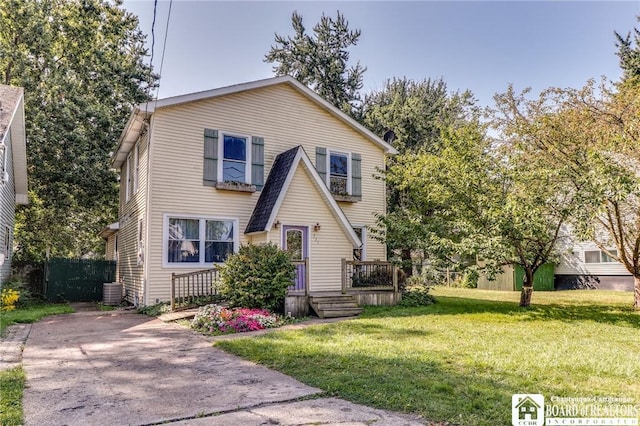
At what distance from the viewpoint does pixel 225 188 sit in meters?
13.9

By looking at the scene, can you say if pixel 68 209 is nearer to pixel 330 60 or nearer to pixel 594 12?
pixel 330 60

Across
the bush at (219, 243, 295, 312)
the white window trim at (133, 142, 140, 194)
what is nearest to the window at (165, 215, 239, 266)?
the bush at (219, 243, 295, 312)

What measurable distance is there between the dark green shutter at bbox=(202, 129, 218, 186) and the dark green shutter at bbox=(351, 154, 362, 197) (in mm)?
5288

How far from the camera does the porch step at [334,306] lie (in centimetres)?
1141

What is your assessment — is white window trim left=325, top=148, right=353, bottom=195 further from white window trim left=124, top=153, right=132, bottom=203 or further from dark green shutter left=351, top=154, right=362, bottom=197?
white window trim left=124, top=153, right=132, bottom=203

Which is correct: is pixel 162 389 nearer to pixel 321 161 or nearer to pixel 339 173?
pixel 321 161

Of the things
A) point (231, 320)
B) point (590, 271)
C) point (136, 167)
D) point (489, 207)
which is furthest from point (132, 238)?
point (590, 271)

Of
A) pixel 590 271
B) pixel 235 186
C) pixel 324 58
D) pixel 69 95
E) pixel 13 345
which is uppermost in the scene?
pixel 324 58

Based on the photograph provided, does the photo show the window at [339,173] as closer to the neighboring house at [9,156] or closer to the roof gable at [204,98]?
the roof gable at [204,98]

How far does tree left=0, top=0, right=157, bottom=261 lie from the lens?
63.9 feet

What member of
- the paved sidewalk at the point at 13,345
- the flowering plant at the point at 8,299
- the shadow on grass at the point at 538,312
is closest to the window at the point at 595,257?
the shadow on grass at the point at 538,312

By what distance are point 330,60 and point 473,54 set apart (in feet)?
58.6

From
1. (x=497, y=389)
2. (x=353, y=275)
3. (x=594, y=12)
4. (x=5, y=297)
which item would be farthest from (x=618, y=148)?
A: (x=5, y=297)

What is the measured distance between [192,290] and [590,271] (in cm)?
2130
